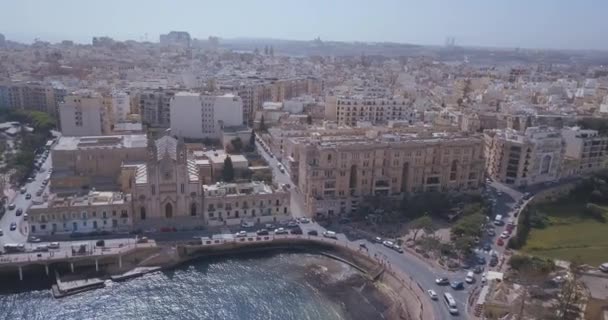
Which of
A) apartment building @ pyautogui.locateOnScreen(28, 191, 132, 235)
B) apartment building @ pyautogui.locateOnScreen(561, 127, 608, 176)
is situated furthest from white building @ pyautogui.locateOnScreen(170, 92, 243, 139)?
apartment building @ pyautogui.locateOnScreen(561, 127, 608, 176)

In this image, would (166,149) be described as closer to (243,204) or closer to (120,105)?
(243,204)

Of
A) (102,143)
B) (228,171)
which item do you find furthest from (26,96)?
(228,171)

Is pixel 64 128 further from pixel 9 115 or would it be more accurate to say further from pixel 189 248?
pixel 189 248

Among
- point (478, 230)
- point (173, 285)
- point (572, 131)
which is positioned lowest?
point (173, 285)

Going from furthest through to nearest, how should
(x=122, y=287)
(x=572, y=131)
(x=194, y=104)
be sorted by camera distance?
(x=194, y=104), (x=572, y=131), (x=122, y=287)

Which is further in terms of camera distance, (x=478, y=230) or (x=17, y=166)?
(x=17, y=166)

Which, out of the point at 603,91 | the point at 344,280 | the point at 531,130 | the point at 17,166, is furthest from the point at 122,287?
the point at 603,91
